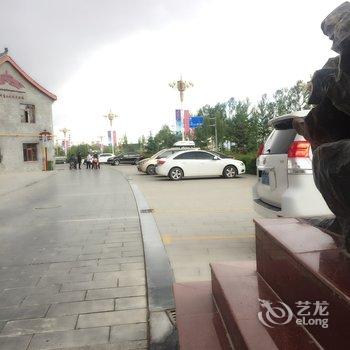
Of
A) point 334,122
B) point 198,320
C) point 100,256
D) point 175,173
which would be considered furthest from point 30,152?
point 334,122

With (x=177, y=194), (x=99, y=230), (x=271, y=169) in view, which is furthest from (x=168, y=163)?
(x=271, y=169)

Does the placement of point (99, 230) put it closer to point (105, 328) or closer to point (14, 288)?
point (14, 288)

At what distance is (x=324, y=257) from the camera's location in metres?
2.17

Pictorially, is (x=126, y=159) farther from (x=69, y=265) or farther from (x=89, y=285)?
(x=89, y=285)

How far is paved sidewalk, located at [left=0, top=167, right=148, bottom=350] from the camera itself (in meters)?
3.21

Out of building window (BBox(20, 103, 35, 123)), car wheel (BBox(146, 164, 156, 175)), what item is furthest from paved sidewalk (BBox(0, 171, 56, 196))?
building window (BBox(20, 103, 35, 123))

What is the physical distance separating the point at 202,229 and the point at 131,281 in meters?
2.91

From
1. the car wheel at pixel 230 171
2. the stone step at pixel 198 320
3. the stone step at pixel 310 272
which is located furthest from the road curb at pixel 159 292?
the car wheel at pixel 230 171

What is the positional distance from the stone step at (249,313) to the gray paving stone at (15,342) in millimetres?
1470

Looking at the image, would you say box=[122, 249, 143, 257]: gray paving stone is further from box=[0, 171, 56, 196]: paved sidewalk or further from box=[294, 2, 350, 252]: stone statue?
box=[0, 171, 56, 196]: paved sidewalk

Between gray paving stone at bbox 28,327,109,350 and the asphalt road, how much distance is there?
133 cm

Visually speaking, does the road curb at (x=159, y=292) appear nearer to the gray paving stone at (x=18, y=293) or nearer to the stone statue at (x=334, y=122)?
the gray paving stone at (x=18, y=293)

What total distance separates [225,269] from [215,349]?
3.01 feet

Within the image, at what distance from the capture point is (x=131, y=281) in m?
4.46
